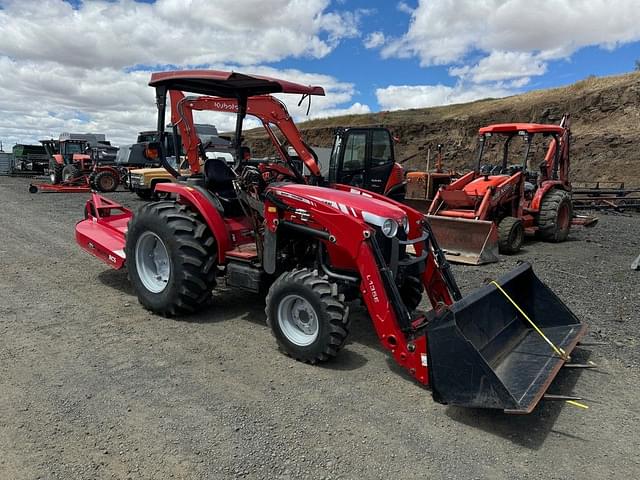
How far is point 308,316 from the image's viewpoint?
13.5 ft

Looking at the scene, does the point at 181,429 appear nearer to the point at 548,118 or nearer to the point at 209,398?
the point at 209,398

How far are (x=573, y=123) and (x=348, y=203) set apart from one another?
2513 centimetres

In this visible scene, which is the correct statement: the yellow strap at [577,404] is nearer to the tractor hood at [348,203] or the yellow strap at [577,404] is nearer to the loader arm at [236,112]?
the tractor hood at [348,203]

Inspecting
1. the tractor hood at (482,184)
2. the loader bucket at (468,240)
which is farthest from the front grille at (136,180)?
the loader bucket at (468,240)

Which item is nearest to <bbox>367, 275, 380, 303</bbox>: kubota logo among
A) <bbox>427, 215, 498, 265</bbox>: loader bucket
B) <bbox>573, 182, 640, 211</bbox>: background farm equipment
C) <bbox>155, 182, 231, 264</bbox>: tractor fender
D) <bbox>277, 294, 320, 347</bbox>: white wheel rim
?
<bbox>277, 294, 320, 347</bbox>: white wheel rim

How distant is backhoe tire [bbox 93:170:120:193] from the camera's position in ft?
64.9

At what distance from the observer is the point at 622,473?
2785 millimetres

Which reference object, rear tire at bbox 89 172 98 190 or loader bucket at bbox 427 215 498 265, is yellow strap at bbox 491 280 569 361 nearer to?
loader bucket at bbox 427 215 498 265

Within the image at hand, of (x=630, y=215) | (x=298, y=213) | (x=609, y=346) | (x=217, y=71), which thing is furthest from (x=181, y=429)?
(x=630, y=215)

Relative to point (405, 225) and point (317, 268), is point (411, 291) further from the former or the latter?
point (317, 268)

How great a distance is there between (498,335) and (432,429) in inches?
47.2

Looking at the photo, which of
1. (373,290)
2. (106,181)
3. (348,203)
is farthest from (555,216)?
(106,181)

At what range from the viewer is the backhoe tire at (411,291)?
483 centimetres

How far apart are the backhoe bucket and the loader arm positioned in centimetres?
261
